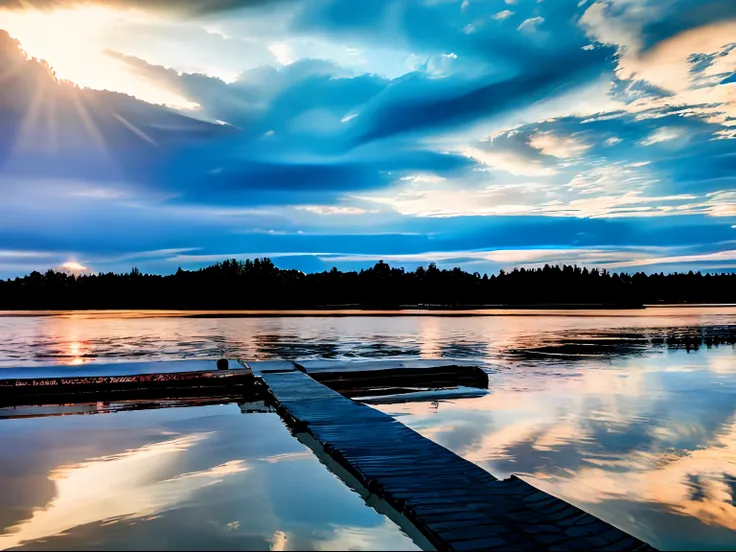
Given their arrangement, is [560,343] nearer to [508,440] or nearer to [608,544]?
[508,440]

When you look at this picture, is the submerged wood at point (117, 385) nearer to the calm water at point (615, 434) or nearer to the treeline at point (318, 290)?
the calm water at point (615, 434)

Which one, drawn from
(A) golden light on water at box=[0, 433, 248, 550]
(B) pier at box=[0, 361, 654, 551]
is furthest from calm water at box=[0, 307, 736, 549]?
(B) pier at box=[0, 361, 654, 551]

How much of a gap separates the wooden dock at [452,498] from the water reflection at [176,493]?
0.38 metres

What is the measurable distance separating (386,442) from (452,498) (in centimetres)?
269

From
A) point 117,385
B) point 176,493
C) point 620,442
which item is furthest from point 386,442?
point 117,385

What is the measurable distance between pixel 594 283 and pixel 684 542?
7090 inches

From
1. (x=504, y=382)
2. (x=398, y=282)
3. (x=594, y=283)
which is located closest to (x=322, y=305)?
(x=398, y=282)

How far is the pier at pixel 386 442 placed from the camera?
220 inches

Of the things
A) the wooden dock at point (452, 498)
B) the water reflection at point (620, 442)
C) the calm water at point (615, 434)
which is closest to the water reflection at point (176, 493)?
the calm water at point (615, 434)

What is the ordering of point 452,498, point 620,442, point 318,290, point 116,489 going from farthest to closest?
point 318,290 → point 620,442 → point 116,489 → point 452,498

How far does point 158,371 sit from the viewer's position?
725 inches

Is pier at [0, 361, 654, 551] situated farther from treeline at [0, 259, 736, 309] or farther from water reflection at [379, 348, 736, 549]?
treeline at [0, 259, 736, 309]

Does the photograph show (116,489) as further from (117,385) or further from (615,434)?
(615,434)

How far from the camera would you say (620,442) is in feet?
38.2
